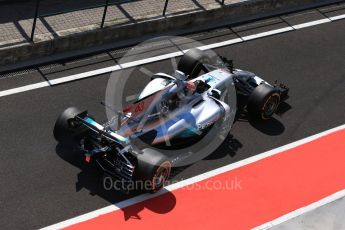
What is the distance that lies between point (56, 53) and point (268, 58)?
5.60 metres

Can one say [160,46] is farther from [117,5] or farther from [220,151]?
[220,151]

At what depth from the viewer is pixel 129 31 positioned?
598 inches

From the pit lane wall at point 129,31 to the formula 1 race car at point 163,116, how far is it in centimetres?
240

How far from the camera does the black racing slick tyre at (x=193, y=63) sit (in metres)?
13.4

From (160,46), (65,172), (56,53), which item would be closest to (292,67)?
(160,46)

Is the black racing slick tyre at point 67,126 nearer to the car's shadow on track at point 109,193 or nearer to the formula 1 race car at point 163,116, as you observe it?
the formula 1 race car at point 163,116

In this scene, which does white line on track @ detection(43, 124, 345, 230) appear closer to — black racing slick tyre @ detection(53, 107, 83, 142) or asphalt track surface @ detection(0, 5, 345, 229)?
asphalt track surface @ detection(0, 5, 345, 229)

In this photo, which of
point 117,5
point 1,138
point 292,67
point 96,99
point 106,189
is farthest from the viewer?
point 117,5

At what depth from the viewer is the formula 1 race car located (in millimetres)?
10320

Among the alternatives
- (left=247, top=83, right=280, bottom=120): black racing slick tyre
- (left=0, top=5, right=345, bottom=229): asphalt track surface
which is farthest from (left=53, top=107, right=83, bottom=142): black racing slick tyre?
(left=247, top=83, right=280, bottom=120): black racing slick tyre

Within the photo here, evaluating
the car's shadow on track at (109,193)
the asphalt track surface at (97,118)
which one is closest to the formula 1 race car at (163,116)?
the car's shadow on track at (109,193)

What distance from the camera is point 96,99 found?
12.8 metres

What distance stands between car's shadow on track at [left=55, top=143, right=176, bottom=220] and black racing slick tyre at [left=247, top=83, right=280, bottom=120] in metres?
3.08

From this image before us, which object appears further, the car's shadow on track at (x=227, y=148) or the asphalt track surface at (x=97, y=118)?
the car's shadow on track at (x=227, y=148)
